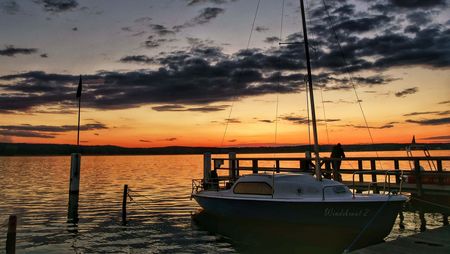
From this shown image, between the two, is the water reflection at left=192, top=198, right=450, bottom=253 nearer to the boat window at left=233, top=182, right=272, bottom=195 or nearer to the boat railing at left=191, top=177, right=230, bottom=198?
the boat window at left=233, top=182, right=272, bottom=195

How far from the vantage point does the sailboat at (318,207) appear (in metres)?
13.5

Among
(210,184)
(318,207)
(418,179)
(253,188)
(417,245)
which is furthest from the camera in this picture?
(210,184)

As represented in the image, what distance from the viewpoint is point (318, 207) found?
13.7m

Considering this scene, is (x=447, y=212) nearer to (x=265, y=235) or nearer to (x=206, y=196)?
(x=265, y=235)

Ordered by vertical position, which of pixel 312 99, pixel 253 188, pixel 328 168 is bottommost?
pixel 253 188

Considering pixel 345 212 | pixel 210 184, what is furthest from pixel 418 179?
pixel 210 184

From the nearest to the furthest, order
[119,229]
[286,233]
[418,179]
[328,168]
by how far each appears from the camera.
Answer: [286,233], [119,229], [418,179], [328,168]

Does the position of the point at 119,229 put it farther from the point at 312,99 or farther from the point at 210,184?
the point at 312,99

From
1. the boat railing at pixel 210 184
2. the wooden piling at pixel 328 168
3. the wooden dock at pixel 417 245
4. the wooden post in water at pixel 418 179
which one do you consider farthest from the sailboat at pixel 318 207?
the wooden piling at pixel 328 168

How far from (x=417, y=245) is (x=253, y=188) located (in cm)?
731

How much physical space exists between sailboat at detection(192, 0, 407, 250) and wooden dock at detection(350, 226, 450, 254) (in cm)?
199

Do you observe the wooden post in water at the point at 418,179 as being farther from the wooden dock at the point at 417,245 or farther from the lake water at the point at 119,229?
the wooden dock at the point at 417,245

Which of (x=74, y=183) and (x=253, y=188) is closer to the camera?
(x=253, y=188)

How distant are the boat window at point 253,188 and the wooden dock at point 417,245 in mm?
5814
